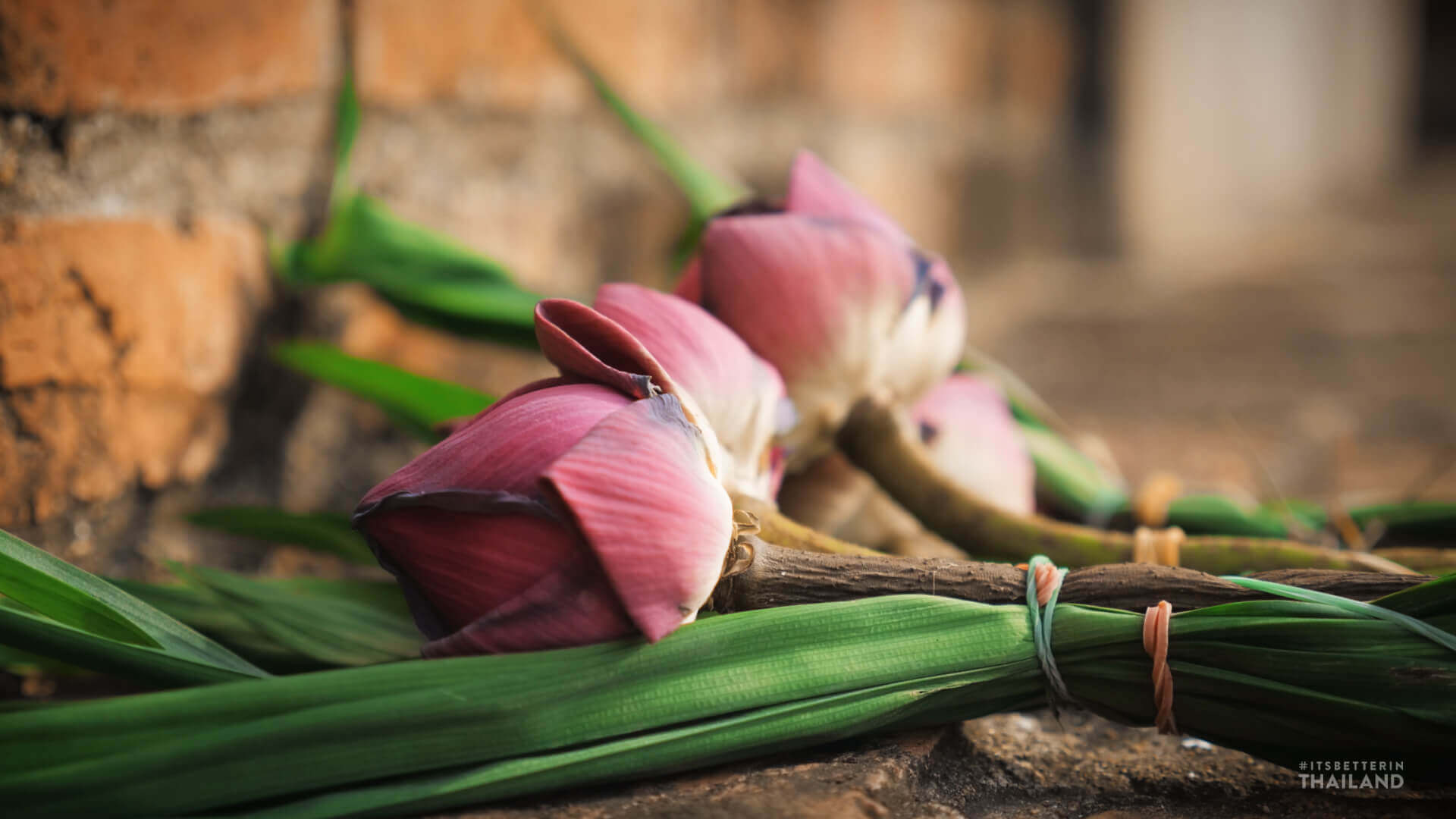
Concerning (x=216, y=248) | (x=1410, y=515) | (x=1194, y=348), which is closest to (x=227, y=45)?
(x=216, y=248)

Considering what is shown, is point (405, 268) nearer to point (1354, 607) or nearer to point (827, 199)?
point (827, 199)

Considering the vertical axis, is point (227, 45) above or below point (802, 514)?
above

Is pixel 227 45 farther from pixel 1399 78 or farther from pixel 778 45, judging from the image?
pixel 1399 78

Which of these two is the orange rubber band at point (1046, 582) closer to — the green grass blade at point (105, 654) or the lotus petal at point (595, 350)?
the lotus petal at point (595, 350)

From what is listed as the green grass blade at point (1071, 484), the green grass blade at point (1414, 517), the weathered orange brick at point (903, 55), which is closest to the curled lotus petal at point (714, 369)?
the green grass blade at point (1071, 484)

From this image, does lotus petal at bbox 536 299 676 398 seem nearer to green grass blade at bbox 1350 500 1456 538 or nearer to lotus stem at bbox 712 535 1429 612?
lotus stem at bbox 712 535 1429 612

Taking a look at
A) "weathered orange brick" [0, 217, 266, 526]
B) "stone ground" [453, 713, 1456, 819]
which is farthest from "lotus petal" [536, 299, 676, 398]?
"weathered orange brick" [0, 217, 266, 526]
